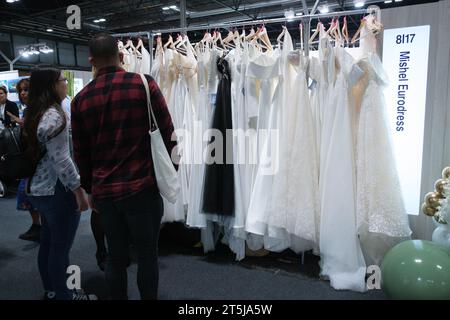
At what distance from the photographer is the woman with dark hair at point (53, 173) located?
163 cm

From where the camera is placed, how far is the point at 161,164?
1.45 m

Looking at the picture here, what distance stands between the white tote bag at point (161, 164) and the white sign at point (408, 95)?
53.8 inches

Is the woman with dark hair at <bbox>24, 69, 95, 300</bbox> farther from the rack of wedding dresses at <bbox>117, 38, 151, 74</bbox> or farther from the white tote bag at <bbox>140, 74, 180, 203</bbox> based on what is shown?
the rack of wedding dresses at <bbox>117, 38, 151, 74</bbox>

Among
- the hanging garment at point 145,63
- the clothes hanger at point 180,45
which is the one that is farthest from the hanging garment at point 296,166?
the hanging garment at point 145,63

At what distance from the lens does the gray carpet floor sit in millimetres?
2068

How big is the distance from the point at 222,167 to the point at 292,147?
0.48 metres

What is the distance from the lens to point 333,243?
2008mm

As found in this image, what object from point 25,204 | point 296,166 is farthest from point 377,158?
point 25,204

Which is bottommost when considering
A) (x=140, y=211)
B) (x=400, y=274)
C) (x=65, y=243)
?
(x=400, y=274)

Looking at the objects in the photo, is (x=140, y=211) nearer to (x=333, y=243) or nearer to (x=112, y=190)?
(x=112, y=190)

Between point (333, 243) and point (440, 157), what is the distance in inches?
32.8

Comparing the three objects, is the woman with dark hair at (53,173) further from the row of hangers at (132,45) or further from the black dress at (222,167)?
the row of hangers at (132,45)
